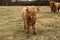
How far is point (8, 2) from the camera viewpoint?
20078 mm

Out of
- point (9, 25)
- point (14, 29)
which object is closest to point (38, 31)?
point (14, 29)

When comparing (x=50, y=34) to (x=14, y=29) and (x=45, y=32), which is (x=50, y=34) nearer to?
Result: (x=45, y=32)

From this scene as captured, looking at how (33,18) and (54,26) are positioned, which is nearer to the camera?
(33,18)

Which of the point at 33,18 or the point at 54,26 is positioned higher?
the point at 33,18

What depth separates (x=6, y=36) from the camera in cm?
741

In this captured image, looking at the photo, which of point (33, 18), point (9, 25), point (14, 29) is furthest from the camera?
point (9, 25)

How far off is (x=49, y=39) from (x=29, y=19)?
0.88 meters


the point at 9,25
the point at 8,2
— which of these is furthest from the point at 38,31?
the point at 8,2

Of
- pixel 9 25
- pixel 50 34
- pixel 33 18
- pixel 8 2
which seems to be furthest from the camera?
pixel 8 2

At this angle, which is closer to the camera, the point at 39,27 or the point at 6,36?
the point at 6,36

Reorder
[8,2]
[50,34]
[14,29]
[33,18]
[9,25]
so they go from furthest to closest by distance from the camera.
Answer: [8,2], [9,25], [14,29], [50,34], [33,18]

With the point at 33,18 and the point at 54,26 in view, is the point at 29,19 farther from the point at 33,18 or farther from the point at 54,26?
the point at 54,26

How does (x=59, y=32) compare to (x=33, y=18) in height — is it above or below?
below

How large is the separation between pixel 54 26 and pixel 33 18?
2075 millimetres
